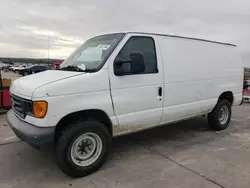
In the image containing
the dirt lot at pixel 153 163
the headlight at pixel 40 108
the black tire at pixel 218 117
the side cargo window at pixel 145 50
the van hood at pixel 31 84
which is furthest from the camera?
the black tire at pixel 218 117

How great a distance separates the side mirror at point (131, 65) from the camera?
3.68m

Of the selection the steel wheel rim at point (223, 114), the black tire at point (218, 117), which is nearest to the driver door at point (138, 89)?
the black tire at point (218, 117)

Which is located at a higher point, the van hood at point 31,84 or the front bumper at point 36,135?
the van hood at point 31,84

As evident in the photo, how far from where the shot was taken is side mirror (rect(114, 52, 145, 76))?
368 centimetres

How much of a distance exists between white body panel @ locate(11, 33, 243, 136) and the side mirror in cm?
7

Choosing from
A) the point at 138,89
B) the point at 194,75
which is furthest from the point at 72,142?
the point at 194,75

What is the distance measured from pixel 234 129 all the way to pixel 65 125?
14.9ft

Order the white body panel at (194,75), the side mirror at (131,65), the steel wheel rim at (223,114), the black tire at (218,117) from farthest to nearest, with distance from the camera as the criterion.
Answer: the steel wheel rim at (223,114) → the black tire at (218,117) → the white body panel at (194,75) → the side mirror at (131,65)

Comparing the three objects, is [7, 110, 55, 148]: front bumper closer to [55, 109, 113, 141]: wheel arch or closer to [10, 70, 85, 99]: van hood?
[55, 109, 113, 141]: wheel arch

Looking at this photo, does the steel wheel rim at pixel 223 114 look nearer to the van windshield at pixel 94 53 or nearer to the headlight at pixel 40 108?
the van windshield at pixel 94 53

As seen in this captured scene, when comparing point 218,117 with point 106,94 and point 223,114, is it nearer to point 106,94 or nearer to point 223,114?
point 223,114

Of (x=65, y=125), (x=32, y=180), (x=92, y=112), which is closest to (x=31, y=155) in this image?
(x=32, y=180)

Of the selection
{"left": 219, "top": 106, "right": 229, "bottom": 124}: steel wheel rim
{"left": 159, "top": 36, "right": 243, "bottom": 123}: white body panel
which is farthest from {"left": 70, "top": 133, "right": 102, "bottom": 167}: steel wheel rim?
{"left": 219, "top": 106, "right": 229, "bottom": 124}: steel wheel rim

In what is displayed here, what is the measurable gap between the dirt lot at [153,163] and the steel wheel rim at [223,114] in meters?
0.48
